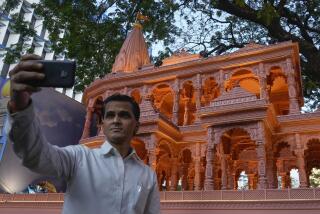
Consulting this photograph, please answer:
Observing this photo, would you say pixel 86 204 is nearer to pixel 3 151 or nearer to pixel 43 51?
pixel 3 151

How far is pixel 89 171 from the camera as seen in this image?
1.88 meters

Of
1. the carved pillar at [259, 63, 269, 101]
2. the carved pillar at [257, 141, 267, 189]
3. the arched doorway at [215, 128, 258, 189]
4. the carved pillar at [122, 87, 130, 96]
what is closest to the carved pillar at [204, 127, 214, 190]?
the arched doorway at [215, 128, 258, 189]

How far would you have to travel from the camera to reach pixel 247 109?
43.7ft

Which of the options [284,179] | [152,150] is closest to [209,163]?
[152,150]

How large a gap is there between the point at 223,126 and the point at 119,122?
12.1 m

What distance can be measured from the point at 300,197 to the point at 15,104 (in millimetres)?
10880

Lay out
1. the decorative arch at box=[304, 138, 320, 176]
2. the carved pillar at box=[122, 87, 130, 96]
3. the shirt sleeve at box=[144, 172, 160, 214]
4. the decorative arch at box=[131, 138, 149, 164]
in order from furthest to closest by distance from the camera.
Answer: the carved pillar at box=[122, 87, 130, 96] → the decorative arch at box=[131, 138, 149, 164] → the decorative arch at box=[304, 138, 320, 176] → the shirt sleeve at box=[144, 172, 160, 214]

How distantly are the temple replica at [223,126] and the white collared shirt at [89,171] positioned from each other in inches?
385

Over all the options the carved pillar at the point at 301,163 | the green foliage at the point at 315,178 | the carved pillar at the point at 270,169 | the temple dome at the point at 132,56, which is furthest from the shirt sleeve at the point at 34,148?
the green foliage at the point at 315,178

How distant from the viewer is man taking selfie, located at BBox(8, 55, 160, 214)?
1363 mm

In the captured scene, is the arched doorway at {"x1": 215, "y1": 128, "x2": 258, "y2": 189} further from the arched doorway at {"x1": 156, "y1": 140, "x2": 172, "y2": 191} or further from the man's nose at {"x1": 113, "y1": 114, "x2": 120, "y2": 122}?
the man's nose at {"x1": 113, "y1": 114, "x2": 120, "y2": 122}

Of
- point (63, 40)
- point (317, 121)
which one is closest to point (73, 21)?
point (63, 40)

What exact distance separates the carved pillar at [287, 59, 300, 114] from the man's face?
537 inches

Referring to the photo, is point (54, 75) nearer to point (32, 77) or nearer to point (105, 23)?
point (32, 77)
